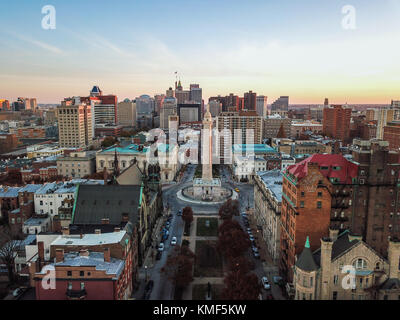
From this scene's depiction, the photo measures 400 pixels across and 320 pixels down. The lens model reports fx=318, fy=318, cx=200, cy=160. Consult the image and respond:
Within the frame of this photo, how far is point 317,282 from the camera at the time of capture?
40.6 meters

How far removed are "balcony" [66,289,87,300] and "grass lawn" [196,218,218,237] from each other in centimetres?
3493

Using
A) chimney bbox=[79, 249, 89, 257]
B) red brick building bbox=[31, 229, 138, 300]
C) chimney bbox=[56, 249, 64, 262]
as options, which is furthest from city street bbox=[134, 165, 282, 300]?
chimney bbox=[56, 249, 64, 262]

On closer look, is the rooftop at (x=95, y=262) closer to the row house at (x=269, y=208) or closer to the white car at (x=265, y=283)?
the white car at (x=265, y=283)

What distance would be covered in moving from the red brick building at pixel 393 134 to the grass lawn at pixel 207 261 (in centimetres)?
12731

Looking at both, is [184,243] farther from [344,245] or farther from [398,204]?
[398,204]

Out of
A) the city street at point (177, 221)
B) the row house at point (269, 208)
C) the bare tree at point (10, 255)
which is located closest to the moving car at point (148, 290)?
the city street at point (177, 221)

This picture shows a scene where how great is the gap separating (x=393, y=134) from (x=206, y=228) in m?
130

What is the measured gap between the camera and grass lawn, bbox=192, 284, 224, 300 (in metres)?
46.4

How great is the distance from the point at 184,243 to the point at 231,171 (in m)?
78.5

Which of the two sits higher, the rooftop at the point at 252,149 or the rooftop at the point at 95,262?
the rooftop at the point at 252,149

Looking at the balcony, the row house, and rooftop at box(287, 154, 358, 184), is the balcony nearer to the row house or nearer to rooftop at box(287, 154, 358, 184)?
rooftop at box(287, 154, 358, 184)

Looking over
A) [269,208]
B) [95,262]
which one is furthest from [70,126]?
[95,262]

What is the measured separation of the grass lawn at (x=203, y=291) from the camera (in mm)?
46438
